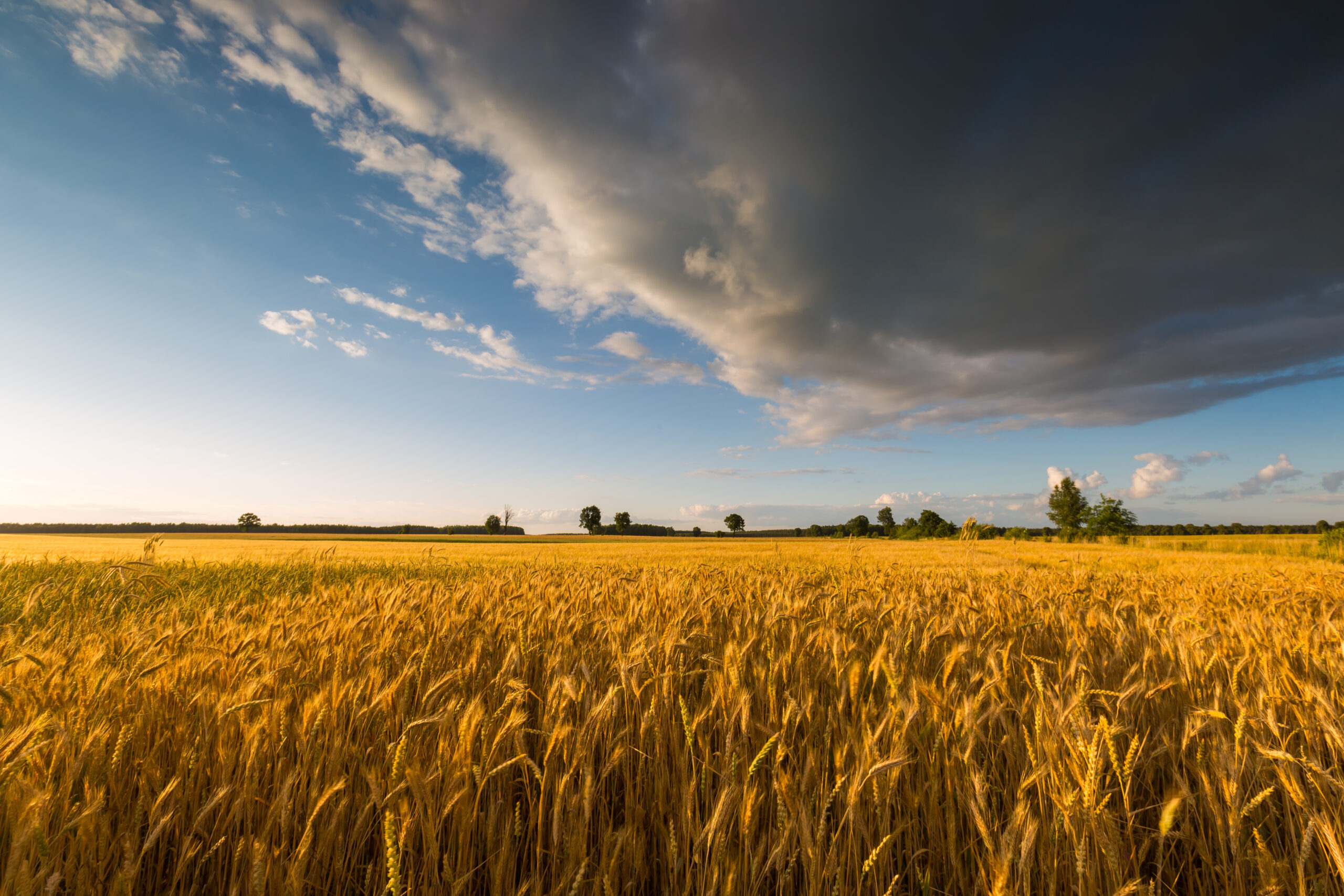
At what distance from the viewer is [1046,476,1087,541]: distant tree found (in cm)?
6650

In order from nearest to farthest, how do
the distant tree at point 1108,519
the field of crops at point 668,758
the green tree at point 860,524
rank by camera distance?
the field of crops at point 668,758 < the distant tree at point 1108,519 < the green tree at point 860,524

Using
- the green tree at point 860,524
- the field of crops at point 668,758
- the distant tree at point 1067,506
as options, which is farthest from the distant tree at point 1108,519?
the field of crops at point 668,758

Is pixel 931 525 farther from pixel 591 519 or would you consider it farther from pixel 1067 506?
pixel 591 519

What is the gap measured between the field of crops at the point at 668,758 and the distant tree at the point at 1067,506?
258ft

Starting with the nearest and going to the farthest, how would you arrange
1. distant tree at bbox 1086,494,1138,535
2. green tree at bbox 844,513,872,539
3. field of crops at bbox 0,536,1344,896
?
field of crops at bbox 0,536,1344,896, distant tree at bbox 1086,494,1138,535, green tree at bbox 844,513,872,539

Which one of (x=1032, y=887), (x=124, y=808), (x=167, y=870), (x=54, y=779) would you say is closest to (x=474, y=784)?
(x=167, y=870)

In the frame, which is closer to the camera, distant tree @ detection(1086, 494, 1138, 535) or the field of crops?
the field of crops

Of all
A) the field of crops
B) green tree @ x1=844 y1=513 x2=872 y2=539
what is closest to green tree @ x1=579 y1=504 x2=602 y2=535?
green tree @ x1=844 y1=513 x2=872 y2=539

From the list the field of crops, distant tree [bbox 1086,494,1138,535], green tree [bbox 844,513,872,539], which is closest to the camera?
the field of crops

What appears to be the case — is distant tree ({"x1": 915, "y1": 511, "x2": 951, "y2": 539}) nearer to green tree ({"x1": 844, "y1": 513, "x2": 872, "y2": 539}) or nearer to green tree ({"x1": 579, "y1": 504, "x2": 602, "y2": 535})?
green tree ({"x1": 844, "y1": 513, "x2": 872, "y2": 539})

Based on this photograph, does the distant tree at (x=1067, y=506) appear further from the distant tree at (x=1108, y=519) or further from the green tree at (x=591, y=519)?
the green tree at (x=591, y=519)

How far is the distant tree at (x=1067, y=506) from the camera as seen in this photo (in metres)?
66.5

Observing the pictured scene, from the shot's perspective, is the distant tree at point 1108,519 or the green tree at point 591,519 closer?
Answer: the distant tree at point 1108,519

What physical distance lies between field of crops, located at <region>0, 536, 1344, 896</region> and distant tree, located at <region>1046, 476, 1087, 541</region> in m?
78.6
